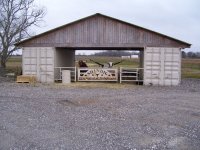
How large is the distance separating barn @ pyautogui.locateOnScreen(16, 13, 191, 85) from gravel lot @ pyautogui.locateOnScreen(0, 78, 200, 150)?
806 cm

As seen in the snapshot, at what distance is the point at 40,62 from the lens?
74.7 ft

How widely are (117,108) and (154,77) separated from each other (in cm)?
1053

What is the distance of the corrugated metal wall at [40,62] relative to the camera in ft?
74.5

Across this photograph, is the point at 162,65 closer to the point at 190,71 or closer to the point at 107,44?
the point at 107,44

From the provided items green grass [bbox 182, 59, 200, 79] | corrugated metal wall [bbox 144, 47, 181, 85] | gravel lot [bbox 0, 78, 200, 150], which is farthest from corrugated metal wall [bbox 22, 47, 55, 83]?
green grass [bbox 182, 59, 200, 79]

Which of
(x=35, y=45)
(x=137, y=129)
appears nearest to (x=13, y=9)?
(x=35, y=45)

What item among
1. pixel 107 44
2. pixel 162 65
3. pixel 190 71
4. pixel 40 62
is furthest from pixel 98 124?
pixel 190 71

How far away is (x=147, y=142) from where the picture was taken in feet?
24.8

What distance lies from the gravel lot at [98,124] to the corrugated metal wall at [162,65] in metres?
7.97

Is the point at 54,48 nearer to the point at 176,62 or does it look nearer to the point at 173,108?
the point at 176,62

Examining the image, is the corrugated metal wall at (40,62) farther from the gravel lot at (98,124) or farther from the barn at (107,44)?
the gravel lot at (98,124)

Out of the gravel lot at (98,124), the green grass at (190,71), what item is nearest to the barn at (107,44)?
the gravel lot at (98,124)

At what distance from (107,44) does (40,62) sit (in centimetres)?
464

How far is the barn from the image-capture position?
22031mm
